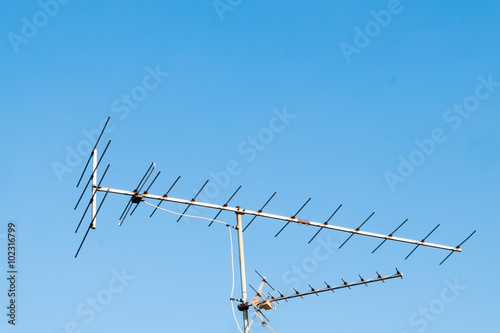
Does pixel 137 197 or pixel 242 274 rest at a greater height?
pixel 137 197

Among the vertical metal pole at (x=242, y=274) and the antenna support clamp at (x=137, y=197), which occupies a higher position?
the antenna support clamp at (x=137, y=197)

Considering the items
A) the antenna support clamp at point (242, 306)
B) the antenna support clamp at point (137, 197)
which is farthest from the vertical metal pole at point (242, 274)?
the antenna support clamp at point (137, 197)

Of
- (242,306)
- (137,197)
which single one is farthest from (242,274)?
(137,197)

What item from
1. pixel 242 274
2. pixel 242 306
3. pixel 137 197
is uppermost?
pixel 137 197

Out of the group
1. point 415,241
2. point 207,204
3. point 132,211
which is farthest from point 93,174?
point 415,241

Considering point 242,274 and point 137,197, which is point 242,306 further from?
point 137,197

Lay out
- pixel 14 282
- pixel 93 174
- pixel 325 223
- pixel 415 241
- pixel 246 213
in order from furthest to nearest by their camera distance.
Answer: pixel 14 282
pixel 415 241
pixel 325 223
pixel 246 213
pixel 93 174

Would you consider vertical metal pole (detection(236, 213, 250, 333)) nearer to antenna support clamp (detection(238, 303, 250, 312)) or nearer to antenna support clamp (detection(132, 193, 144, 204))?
antenna support clamp (detection(238, 303, 250, 312))

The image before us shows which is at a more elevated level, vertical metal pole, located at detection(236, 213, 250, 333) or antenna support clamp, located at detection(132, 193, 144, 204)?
antenna support clamp, located at detection(132, 193, 144, 204)

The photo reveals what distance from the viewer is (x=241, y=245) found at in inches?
534

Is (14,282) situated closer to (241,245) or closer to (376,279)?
(241,245)

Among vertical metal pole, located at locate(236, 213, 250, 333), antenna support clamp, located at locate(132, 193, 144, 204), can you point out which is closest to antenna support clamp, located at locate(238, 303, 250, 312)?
vertical metal pole, located at locate(236, 213, 250, 333)

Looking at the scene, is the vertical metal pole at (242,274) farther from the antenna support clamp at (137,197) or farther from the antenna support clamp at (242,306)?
the antenna support clamp at (137,197)

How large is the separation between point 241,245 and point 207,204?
1.05 meters
